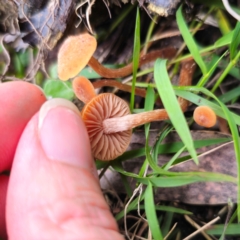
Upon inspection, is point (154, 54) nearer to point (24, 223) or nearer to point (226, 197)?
point (226, 197)

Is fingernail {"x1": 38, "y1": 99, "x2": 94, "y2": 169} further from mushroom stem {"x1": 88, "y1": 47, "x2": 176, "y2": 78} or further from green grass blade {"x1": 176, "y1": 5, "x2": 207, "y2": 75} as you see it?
green grass blade {"x1": 176, "y1": 5, "x2": 207, "y2": 75}

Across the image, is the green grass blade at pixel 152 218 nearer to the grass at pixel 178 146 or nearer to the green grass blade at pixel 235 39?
the grass at pixel 178 146

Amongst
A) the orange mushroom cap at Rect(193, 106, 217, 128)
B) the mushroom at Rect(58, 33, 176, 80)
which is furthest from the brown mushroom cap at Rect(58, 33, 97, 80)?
the orange mushroom cap at Rect(193, 106, 217, 128)

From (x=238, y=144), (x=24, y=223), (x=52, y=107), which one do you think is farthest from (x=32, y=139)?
(x=238, y=144)

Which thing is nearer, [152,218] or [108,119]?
[152,218]

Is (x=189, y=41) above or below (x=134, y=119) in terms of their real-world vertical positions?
above

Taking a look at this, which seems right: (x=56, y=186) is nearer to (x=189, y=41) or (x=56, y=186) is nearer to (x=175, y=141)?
(x=175, y=141)

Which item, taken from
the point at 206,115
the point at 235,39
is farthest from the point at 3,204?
the point at 235,39
